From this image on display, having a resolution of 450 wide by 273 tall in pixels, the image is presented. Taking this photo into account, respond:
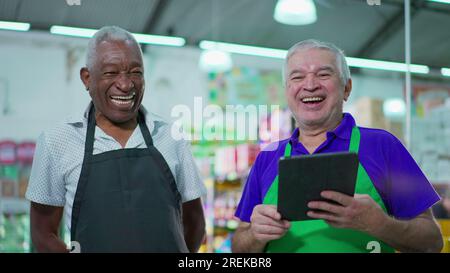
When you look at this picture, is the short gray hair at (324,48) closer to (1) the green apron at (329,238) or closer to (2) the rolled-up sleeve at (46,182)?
(1) the green apron at (329,238)

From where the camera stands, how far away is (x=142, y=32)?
1771 mm

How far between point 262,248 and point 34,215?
2.18ft

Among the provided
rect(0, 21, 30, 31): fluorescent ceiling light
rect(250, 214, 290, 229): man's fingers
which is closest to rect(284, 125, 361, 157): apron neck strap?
rect(250, 214, 290, 229): man's fingers

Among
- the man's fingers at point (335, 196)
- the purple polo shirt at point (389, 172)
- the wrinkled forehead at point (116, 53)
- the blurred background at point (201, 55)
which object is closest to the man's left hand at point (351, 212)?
the man's fingers at point (335, 196)

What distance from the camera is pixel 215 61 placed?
2568mm

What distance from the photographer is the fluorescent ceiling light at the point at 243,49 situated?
2119mm

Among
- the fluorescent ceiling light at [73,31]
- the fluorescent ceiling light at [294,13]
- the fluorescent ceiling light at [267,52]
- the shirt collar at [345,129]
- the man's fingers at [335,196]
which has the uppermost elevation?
the fluorescent ceiling light at [294,13]

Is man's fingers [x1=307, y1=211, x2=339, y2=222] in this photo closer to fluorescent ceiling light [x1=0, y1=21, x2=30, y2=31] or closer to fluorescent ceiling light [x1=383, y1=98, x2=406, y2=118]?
fluorescent ceiling light [x1=0, y1=21, x2=30, y2=31]

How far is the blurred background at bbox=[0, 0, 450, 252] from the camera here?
1730 millimetres

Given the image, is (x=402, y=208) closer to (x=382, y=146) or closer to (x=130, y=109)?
(x=382, y=146)

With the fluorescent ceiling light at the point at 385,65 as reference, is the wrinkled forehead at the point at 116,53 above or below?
below

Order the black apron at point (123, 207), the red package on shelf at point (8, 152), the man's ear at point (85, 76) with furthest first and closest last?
the red package on shelf at point (8, 152)
the man's ear at point (85, 76)
the black apron at point (123, 207)

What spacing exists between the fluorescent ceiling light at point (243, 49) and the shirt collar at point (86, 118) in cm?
71

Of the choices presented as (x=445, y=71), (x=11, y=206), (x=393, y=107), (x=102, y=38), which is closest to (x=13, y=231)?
(x=11, y=206)
